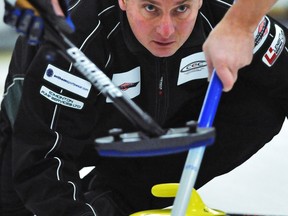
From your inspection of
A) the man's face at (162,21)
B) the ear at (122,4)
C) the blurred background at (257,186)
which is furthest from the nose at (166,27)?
the blurred background at (257,186)

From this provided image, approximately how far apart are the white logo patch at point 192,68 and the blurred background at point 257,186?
0.40 m

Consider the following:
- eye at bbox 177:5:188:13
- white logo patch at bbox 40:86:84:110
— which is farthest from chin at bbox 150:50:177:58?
white logo patch at bbox 40:86:84:110

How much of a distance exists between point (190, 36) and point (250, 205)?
1.77 feet

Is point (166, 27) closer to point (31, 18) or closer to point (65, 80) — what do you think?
point (65, 80)

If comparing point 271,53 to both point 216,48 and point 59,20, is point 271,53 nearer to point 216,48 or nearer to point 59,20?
point 216,48

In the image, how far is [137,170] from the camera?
6.93 ft

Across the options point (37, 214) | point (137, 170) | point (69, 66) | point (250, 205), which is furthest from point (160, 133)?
point (250, 205)

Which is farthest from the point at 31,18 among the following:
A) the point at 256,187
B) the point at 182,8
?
the point at 256,187

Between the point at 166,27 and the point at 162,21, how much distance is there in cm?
1

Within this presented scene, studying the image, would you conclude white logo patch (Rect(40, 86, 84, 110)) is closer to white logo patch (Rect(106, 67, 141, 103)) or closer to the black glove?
white logo patch (Rect(106, 67, 141, 103))

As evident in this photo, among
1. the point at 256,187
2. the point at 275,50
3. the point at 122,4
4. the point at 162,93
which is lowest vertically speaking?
the point at 256,187

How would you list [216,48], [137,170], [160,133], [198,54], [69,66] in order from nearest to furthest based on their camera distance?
1. [160,133]
2. [216,48]
3. [69,66]
4. [198,54]
5. [137,170]

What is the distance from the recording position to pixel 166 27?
5.68 feet

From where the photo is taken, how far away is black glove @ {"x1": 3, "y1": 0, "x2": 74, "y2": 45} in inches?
51.4
